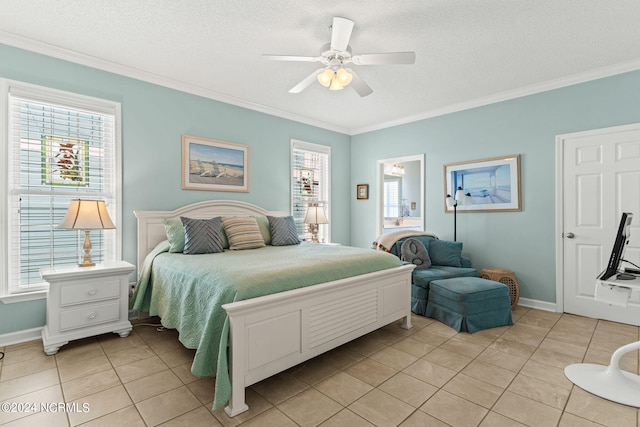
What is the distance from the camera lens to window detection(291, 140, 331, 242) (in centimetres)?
508

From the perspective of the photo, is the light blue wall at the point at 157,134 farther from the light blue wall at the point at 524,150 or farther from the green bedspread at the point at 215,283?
the light blue wall at the point at 524,150

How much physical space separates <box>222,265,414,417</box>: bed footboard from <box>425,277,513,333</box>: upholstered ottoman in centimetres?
64

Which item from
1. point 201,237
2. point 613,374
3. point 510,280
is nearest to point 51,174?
point 201,237

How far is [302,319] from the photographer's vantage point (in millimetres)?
2199

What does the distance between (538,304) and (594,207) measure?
4.18 ft

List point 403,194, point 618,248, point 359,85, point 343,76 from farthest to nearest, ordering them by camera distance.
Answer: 1. point 403,194
2. point 359,85
3. point 343,76
4. point 618,248

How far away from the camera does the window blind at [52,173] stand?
9.20 ft

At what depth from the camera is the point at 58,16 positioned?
8.09 feet

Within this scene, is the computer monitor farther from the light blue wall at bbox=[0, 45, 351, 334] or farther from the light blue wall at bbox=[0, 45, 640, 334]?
the light blue wall at bbox=[0, 45, 351, 334]

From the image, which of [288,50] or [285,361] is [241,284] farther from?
[288,50]

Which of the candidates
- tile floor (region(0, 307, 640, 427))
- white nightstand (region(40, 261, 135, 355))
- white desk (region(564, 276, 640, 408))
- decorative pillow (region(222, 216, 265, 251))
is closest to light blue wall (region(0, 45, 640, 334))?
white nightstand (region(40, 261, 135, 355))

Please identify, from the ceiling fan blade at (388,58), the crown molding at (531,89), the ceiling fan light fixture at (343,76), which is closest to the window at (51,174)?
the ceiling fan light fixture at (343,76)

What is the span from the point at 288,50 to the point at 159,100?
1682 mm

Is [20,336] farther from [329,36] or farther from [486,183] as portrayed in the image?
[486,183]
